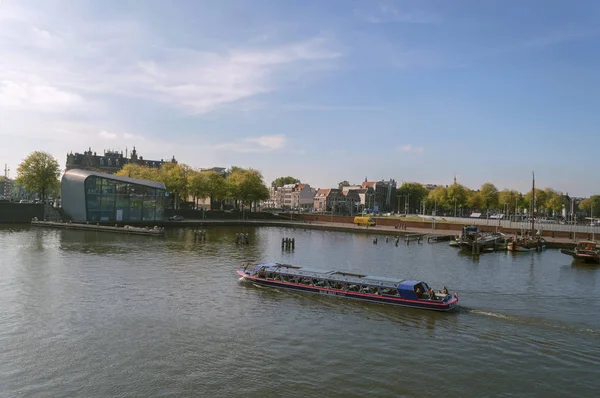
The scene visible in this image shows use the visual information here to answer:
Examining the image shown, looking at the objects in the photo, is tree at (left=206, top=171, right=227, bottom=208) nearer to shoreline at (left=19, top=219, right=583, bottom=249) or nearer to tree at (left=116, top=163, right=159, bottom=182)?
tree at (left=116, top=163, right=159, bottom=182)

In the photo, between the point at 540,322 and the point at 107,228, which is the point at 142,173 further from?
the point at 540,322

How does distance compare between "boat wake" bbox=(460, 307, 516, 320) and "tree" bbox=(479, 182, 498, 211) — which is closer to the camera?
"boat wake" bbox=(460, 307, 516, 320)

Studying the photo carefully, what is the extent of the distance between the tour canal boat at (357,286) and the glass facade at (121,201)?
Answer: 2611 inches

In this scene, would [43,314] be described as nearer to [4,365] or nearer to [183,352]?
[4,365]

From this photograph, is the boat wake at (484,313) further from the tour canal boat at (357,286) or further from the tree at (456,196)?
the tree at (456,196)

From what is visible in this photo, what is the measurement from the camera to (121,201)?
339ft

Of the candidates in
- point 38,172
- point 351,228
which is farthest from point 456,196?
point 38,172

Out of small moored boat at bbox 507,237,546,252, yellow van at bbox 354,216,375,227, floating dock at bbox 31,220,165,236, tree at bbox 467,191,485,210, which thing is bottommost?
small moored boat at bbox 507,237,546,252

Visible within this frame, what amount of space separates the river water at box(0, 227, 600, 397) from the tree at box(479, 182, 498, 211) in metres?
142

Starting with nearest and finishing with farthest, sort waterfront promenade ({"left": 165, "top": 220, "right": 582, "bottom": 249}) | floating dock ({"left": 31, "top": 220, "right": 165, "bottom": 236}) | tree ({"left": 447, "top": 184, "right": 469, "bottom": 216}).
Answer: floating dock ({"left": 31, "top": 220, "right": 165, "bottom": 236})
waterfront promenade ({"left": 165, "top": 220, "right": 582, "bottom": 249})
tree ({"left": 447, "top": 184, "right": 469, "bottom": 216})

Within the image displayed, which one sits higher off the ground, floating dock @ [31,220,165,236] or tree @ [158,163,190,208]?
tree @ [158,163,190,208]

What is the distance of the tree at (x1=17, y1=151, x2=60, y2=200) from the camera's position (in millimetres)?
114500

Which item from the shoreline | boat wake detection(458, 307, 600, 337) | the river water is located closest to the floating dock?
the shoreline

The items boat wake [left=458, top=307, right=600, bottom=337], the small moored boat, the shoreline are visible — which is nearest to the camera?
boat wake [left=458, top=307, right=600, bottom=337]
